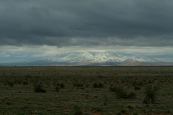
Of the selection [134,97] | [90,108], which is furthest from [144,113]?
[134,97]

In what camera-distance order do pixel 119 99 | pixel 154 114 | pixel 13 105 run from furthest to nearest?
pixel 119 99 → pixel 13 105 → pixel 154 114

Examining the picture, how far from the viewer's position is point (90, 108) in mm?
26031

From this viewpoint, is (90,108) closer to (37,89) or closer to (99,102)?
(99,102)

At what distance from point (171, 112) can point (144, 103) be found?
523 centimetres

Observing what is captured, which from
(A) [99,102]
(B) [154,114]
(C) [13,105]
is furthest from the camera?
(A) [99,102]

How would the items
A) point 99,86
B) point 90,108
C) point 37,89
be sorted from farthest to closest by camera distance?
1. point 99,86
2. point 37,89
3. point 90,108

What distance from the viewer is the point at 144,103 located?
1168 inches

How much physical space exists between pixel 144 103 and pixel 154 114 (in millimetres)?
5833

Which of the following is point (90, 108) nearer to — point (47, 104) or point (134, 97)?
point (47, 104)

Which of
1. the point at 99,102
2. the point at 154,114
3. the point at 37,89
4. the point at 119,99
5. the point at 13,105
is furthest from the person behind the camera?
the point at 37,89

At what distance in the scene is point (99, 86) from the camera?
48969mm

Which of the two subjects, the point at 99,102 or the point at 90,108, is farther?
the point at 99,102

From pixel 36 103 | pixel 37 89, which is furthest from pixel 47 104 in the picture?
pixel 37 89

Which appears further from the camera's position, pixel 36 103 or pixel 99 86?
pixel 99 86
